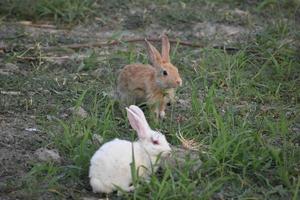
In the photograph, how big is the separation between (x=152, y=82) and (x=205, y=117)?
2.13 feet

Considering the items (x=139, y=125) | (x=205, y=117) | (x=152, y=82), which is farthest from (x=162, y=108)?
(x=139, y=125)

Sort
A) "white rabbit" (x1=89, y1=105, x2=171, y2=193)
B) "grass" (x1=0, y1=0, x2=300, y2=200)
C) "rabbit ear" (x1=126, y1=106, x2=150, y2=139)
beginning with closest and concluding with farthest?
"white rabbit" (x1=89, y1=105, x2=171, y2=193), "grass" (x1=0, y1=0, x2=300, y2=200), "rabbit ear" (x1=126, y1=106, x2=150, y2=139)

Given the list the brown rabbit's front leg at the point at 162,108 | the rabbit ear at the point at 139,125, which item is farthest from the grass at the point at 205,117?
the rabbit ear at the point at 139,125

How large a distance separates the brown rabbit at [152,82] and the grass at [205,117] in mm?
138

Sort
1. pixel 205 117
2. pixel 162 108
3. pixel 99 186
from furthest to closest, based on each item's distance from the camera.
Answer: pixel 162 108 → pixel 205 117 → pixel 99 186

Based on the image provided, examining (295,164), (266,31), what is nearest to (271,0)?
(266,31)

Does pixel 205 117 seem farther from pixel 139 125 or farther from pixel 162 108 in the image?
pixel 139 125

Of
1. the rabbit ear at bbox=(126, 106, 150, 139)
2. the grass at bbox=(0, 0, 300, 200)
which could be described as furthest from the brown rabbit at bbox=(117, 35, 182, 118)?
the rabbit ear at bbox=(126, 106, 150, 139)

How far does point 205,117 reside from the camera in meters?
5.37

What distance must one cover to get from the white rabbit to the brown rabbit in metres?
1.00

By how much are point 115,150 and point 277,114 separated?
1.79 m

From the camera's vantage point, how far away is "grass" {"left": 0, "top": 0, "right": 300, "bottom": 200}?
4.47m

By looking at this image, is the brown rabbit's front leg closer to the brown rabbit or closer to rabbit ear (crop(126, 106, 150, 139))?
the brown rabbit

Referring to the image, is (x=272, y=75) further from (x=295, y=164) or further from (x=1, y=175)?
(x=1, y=175)
